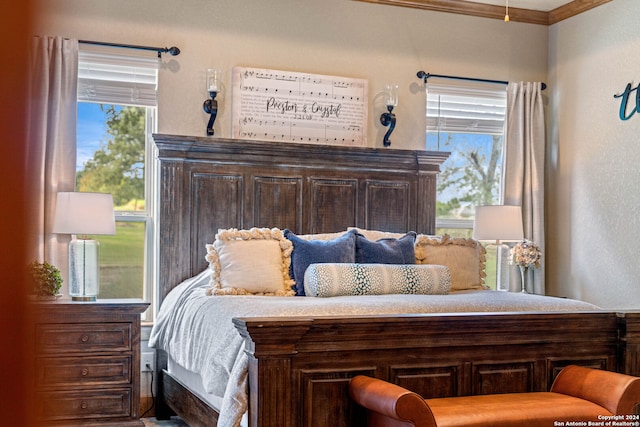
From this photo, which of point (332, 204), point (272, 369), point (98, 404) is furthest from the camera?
point (332, 204)

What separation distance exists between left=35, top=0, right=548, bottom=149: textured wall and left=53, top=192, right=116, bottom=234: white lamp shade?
0.83 meters

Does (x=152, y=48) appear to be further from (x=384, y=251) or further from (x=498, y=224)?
(x=498, y=224)

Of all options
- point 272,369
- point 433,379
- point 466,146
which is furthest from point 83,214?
point 466,146

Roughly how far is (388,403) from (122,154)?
9.46ft

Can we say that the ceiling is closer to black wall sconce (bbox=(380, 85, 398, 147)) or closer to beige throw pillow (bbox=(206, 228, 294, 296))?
black wall sconce (bbox=(380, 85, 398, 147))

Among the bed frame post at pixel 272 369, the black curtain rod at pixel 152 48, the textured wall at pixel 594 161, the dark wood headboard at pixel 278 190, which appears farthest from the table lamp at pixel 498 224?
the bed frame post at pixel 272 369

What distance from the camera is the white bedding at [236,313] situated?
266 centimetres

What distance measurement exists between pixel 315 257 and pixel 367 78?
5.43 ft

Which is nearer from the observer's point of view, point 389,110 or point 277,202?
point 277,202

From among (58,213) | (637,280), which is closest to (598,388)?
(637,280)

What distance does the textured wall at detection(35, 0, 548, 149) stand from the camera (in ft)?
15.2

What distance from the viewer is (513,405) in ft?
8.52

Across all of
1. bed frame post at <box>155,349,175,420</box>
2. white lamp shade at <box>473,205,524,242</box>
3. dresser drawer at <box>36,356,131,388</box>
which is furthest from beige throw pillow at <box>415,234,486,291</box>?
dresser drawer at <box>36,356,131,388</box>

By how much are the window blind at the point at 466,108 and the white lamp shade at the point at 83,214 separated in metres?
2.38
